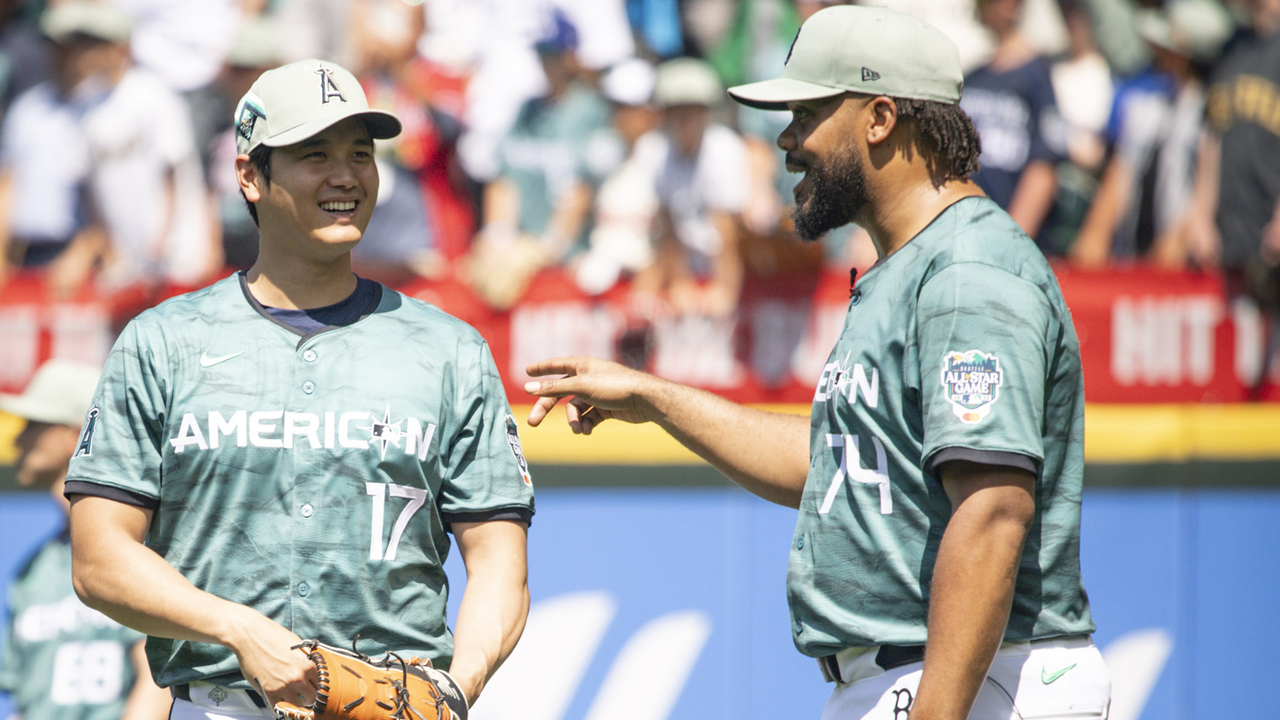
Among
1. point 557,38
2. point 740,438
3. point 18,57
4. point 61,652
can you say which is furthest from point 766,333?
point 18,57

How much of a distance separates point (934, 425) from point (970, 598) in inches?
11.4

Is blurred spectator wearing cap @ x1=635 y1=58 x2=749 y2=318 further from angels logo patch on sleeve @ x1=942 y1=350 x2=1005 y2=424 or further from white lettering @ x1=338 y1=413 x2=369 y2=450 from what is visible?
angels logo patch on sleeve @ x1=942 y1=350 x2=1005 y2=424

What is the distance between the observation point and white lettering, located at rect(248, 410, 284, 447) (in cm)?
239

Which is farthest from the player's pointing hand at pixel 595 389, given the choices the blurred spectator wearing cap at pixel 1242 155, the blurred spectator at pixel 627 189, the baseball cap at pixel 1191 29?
the baseball cap at pixel 1191 29

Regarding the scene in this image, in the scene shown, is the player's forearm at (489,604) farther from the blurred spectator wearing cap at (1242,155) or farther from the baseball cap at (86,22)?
the baseball cap at (86,22)

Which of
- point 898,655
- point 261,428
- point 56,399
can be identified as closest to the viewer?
point 898,655

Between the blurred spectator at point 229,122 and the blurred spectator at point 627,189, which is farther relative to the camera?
the blurred spectator at point 229,122

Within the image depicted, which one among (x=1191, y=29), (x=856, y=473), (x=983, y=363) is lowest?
(x=856, y=473)

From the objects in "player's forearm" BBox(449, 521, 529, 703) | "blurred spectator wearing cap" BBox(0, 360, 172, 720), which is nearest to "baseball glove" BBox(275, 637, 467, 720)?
"player's forearm" BBox(449, 521, 529, 703)

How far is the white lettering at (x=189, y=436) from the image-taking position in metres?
2.37

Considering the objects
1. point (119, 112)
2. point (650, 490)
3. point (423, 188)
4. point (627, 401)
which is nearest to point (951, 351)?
point (627, 401)

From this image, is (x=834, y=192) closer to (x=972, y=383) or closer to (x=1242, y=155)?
(x=972, y=383)

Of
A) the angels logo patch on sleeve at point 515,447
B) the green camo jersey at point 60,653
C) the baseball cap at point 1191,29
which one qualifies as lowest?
the green camo jersey at point 60,653

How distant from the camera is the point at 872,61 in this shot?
245 centimetres
